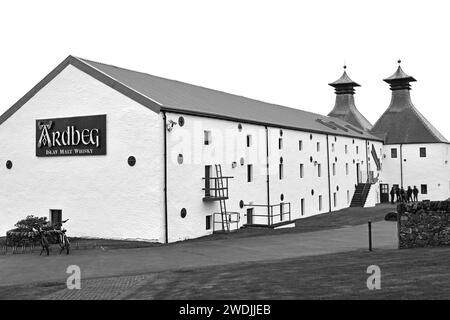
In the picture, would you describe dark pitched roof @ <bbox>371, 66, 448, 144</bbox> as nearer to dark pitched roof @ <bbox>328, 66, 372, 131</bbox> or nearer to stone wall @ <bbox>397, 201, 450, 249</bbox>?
dark pitched roof @ <bbox>328, 66, 372, 131</bbox>

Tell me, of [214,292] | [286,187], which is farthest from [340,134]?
[214,292]

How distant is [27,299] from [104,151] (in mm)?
12754

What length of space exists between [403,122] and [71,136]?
44.3 m

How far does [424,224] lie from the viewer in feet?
54.6

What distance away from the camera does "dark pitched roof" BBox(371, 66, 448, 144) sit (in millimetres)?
55188

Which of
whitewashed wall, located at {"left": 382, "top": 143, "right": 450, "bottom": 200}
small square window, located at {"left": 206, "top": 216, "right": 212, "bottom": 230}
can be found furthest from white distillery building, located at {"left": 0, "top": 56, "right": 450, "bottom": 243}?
whitewashed wall, located at {"left": 382, "top": 143, "right": 450, "bottom": 200}

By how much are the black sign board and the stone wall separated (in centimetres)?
1336

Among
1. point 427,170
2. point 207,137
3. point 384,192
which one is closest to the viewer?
point 207,137

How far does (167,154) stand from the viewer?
A: 21859 millimetres

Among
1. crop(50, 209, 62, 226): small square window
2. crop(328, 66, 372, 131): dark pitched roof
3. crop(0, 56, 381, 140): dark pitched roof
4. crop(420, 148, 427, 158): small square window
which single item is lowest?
crop(50, 209, 62, 226): small square window

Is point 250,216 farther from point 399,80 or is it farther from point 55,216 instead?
point 399,80

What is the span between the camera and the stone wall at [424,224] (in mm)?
16406

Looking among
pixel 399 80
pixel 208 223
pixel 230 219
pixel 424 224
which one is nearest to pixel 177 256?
pixel 208 223

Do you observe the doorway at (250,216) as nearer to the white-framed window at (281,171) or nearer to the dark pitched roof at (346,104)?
the white-framed window at (281,171)
